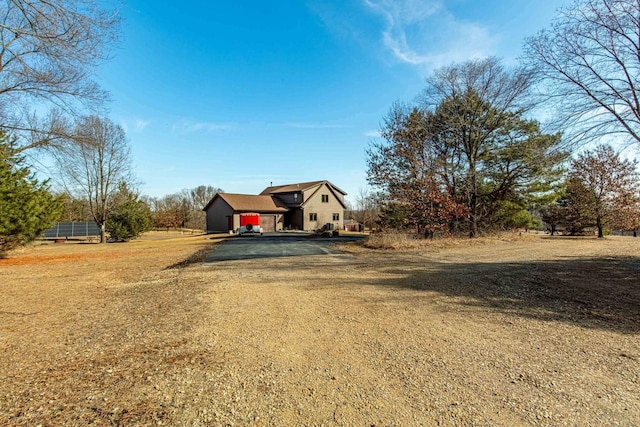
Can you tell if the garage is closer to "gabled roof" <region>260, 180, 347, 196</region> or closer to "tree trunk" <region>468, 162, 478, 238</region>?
"gabled roof" <region>260, 180, 347, 196</region>

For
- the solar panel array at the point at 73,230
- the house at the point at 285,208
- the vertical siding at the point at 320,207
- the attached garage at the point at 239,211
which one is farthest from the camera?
the vertical siding at the point at 320,207

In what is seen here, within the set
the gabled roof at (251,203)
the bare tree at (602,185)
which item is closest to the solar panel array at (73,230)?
the gabled roof at (251,203)

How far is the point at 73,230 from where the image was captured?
1141 inches

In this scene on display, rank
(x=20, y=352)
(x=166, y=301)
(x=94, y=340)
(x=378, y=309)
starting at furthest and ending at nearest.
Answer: (x=166, y=301), (x=378, y=309), (x=94, y=340), (x=20, y=352)

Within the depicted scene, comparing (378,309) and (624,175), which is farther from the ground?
(624,175)

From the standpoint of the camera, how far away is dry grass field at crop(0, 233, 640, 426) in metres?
2.45

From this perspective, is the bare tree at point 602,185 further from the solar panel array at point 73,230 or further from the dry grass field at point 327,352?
the solar panel array at point 73,230

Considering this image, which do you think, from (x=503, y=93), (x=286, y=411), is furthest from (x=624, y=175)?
(x=286, y=411)

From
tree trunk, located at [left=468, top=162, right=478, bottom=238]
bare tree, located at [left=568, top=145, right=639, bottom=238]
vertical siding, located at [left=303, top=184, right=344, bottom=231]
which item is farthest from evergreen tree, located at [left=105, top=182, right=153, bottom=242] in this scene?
bare tree, located at [left=568, top=145, right=639, bottom=238]

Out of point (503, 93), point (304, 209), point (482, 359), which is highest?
point (503, 93)

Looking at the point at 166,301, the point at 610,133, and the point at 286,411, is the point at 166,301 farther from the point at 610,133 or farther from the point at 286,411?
the point at 610,133

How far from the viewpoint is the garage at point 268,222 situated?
36.6 m

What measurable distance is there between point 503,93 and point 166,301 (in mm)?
19290

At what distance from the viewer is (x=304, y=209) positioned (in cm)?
3725
